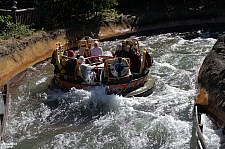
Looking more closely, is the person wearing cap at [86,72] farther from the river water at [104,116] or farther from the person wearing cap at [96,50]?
the person wearing cap at [96,50]

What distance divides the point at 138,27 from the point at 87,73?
35.5 feet

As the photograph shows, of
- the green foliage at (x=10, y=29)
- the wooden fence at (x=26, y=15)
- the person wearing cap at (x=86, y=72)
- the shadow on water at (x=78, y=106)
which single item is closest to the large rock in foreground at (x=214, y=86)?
the shadow on water at (x=78, y=106)

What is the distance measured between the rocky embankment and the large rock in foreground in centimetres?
687

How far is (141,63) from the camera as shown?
1218 centimetres

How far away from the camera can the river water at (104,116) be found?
9273mm

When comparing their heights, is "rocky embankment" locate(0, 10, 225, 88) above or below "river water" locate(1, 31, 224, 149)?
above

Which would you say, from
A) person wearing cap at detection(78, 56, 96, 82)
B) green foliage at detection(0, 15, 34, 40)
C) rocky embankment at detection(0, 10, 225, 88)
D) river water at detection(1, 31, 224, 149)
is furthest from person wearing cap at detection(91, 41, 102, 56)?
green foliage at detection(0, 15, 34, 40)

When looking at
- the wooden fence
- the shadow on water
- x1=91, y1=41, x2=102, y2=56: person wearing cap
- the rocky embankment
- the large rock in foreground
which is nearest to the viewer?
the large rock in foreground

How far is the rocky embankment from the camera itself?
48.5ft

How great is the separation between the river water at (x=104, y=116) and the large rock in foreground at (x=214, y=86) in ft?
1.18

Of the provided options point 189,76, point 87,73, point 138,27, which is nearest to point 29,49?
point 87,73

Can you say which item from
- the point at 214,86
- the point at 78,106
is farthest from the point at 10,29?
the point at 214,86

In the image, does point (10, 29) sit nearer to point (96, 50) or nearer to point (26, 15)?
point (26, 15)

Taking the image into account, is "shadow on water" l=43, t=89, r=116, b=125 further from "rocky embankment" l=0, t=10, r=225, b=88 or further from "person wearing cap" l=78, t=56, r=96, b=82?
"rocky embankment" l=0, t=10, r=225, b=88
